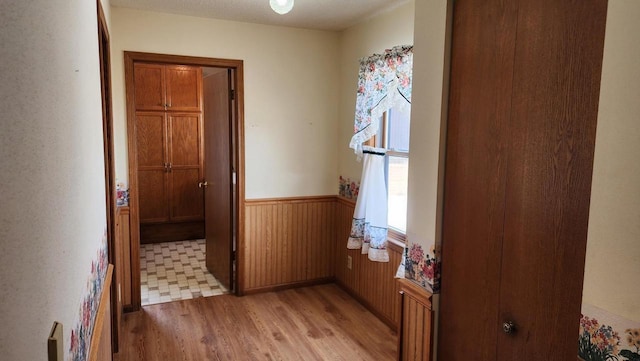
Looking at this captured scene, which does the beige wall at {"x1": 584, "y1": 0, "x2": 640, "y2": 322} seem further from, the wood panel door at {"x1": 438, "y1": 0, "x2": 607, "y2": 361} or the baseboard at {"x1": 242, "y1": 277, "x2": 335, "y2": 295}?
the baseboard at {"x1": 242, "y1": 277, "x2": 335, "y2": 295}

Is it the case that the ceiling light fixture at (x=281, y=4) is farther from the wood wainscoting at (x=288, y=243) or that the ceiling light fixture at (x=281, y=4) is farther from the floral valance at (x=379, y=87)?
the wood wainscoting at (x=288, y=243)

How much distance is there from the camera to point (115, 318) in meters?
2.84

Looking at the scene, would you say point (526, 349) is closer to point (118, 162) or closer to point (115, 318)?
point (115, 318)

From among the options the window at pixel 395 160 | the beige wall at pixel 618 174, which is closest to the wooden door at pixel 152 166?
the window at pixel 395 160

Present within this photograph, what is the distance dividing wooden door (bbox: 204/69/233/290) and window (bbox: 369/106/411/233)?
1.39 meters

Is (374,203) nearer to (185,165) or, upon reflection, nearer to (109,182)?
(109,182)

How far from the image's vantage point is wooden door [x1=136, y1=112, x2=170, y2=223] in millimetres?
5238

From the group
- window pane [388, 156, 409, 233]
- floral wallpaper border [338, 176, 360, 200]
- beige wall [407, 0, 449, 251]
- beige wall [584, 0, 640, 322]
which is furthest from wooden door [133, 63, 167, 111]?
beige wall [584, 0, 640, 322]

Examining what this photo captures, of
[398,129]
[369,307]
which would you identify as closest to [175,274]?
[369,307]

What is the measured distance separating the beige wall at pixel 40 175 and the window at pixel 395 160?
7.62 ft

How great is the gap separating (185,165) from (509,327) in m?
4.70

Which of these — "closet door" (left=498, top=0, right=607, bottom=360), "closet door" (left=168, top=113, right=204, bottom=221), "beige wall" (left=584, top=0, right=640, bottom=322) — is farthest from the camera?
"closet door" (left=168, top=113, right=204, bottom=221)

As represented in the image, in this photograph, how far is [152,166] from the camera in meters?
5.34

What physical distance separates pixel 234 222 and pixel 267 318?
94 centimetres
